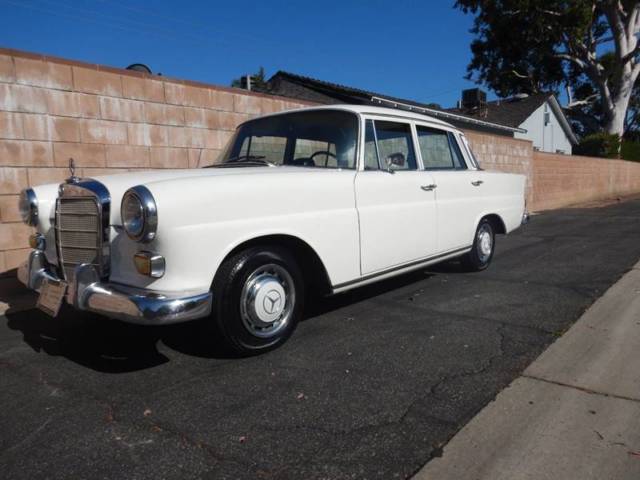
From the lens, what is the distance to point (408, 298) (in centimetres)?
436

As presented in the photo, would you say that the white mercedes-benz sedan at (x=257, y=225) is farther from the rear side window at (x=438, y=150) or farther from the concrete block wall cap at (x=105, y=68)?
the concrete block wall cap at (x=105, y=68)

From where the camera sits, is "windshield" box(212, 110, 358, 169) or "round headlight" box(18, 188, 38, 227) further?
"windshield" box(212, 110, 358, 169)

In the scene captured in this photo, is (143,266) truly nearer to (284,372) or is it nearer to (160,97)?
(284,372)

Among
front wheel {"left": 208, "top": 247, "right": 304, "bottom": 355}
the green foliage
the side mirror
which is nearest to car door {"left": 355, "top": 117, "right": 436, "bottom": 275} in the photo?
the side mirror

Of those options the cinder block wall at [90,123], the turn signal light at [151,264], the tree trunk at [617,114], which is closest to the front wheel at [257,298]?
the turn signal light at [151,264]

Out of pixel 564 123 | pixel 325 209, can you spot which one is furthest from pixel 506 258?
pixel 564 123

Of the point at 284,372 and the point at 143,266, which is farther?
the point at 284,372

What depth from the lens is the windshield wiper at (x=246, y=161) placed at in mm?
3705

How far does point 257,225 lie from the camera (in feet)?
9.31

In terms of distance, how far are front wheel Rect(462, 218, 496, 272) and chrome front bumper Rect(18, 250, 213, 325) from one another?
11.3 ft

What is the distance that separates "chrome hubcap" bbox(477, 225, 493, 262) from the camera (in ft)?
17.2

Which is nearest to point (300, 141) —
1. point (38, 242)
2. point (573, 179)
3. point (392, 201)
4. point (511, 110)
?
point (392, 201)

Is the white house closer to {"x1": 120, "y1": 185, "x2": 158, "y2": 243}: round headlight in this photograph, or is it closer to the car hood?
the car hood

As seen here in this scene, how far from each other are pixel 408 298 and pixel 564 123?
33.0m
